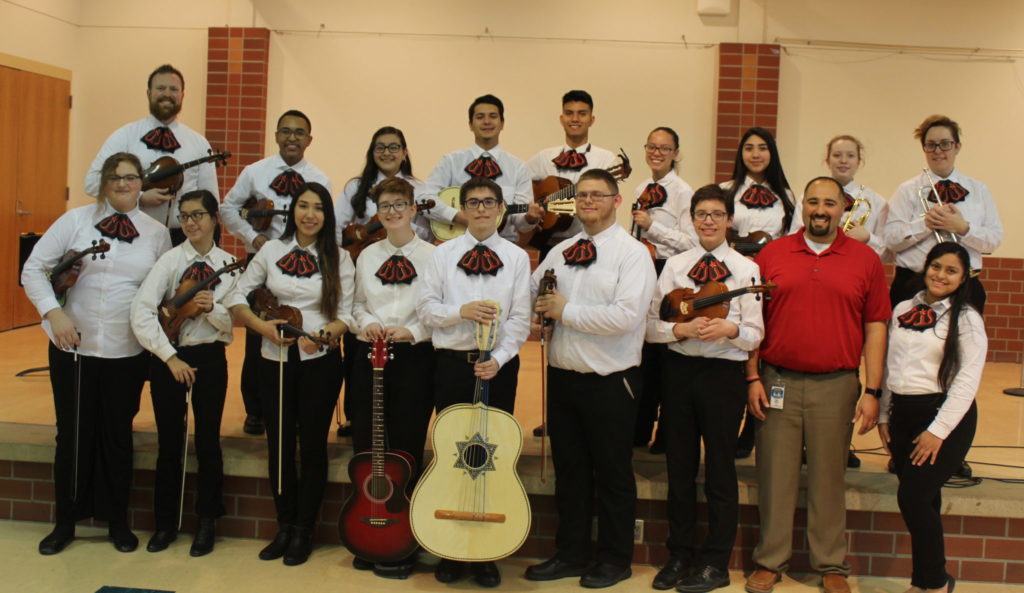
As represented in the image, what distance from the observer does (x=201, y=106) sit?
28.9 ft

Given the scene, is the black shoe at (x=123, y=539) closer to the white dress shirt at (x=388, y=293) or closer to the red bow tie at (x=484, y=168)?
the white dress shirt at (x=388, y=293)

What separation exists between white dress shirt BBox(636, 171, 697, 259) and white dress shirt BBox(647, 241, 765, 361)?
514 mm

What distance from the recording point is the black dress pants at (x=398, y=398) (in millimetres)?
4102

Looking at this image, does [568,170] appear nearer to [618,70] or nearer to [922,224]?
[922,224]

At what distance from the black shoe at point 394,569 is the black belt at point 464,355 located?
0.96m

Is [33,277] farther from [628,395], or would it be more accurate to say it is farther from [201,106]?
[201,106]

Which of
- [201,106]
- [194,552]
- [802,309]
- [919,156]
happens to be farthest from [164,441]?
[919,156]

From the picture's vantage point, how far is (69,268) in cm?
406

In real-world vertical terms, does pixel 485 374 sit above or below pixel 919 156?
below

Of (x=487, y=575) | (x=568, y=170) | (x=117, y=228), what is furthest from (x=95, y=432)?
(x=568, y=170)

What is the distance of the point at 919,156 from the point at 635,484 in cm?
622

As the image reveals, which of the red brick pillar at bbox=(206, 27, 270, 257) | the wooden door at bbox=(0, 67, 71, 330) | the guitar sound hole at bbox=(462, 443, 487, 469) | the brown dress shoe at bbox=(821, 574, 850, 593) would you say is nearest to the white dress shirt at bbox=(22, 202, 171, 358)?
the guitar sound hole at bbox=(462, 443, 487, 469)

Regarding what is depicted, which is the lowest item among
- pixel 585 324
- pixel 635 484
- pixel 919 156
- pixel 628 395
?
pixel 635 484

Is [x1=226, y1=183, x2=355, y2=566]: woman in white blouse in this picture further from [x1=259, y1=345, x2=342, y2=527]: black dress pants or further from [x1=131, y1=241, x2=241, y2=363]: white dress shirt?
[x1=131, y1=241, x2=241, y2=363]: white dress shirt
